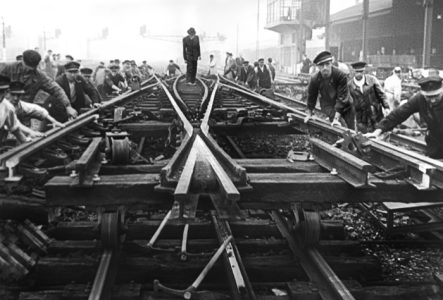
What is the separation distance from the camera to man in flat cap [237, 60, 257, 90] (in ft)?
59.6

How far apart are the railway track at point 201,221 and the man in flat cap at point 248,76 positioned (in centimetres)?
1302

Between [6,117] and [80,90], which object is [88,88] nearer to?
[80,90]

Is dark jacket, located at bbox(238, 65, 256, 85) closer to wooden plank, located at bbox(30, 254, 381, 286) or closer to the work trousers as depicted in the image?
the work trousers

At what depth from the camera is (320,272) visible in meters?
3.82

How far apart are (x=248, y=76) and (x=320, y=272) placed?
15465 mm

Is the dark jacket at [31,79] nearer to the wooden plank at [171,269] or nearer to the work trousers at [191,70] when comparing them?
the wooden plank at [171,269]

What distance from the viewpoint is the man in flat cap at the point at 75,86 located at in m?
8.62

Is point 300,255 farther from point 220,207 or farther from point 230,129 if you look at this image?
point 230,129

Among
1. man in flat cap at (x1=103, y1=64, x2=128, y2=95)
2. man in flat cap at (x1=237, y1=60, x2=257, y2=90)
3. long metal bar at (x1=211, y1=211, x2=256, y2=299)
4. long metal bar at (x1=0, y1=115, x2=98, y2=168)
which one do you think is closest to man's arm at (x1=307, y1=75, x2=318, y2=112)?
long metal bar at (x1=0, y1=115, x2=98, y2=168)

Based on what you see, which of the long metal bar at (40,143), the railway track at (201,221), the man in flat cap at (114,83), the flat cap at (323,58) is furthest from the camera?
the man in flat cap at (114,83)

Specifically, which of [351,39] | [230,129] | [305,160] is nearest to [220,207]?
[305,160]

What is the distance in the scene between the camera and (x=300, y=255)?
4164mm

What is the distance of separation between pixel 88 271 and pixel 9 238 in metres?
1.01

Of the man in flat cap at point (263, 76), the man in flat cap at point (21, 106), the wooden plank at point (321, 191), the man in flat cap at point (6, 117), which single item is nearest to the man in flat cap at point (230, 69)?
the man in flat cap at point (263, 76)
